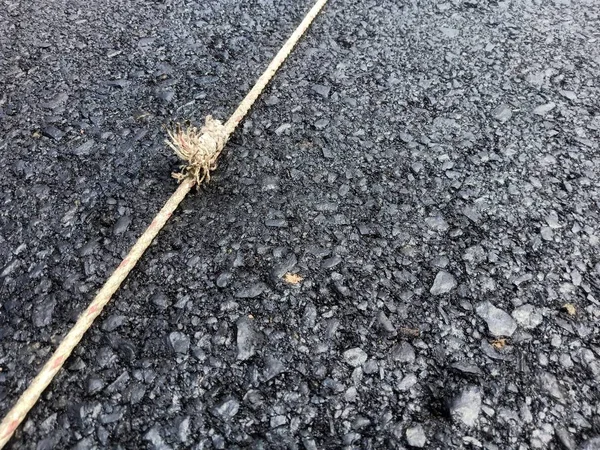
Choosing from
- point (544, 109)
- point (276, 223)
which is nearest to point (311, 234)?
point (276, 223)

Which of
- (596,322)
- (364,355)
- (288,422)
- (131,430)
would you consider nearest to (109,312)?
(131,430)

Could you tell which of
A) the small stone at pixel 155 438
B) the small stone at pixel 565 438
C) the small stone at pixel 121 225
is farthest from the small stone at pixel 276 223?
the small stone at pixel 565 438

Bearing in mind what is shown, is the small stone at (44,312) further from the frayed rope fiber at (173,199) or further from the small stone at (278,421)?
the small stone at (278,421)

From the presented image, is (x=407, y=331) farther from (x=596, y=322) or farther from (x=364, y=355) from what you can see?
(x=596, y=322)

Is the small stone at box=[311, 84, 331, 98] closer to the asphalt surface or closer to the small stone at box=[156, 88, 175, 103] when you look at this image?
the asphalt surface

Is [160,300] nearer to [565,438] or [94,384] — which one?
[94,384]

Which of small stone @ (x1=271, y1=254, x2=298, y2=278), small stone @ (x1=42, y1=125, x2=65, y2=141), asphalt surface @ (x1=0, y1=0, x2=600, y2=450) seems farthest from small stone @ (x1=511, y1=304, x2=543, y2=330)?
small stone @ (x1=42, y1=125, x2=65, y2=141)
